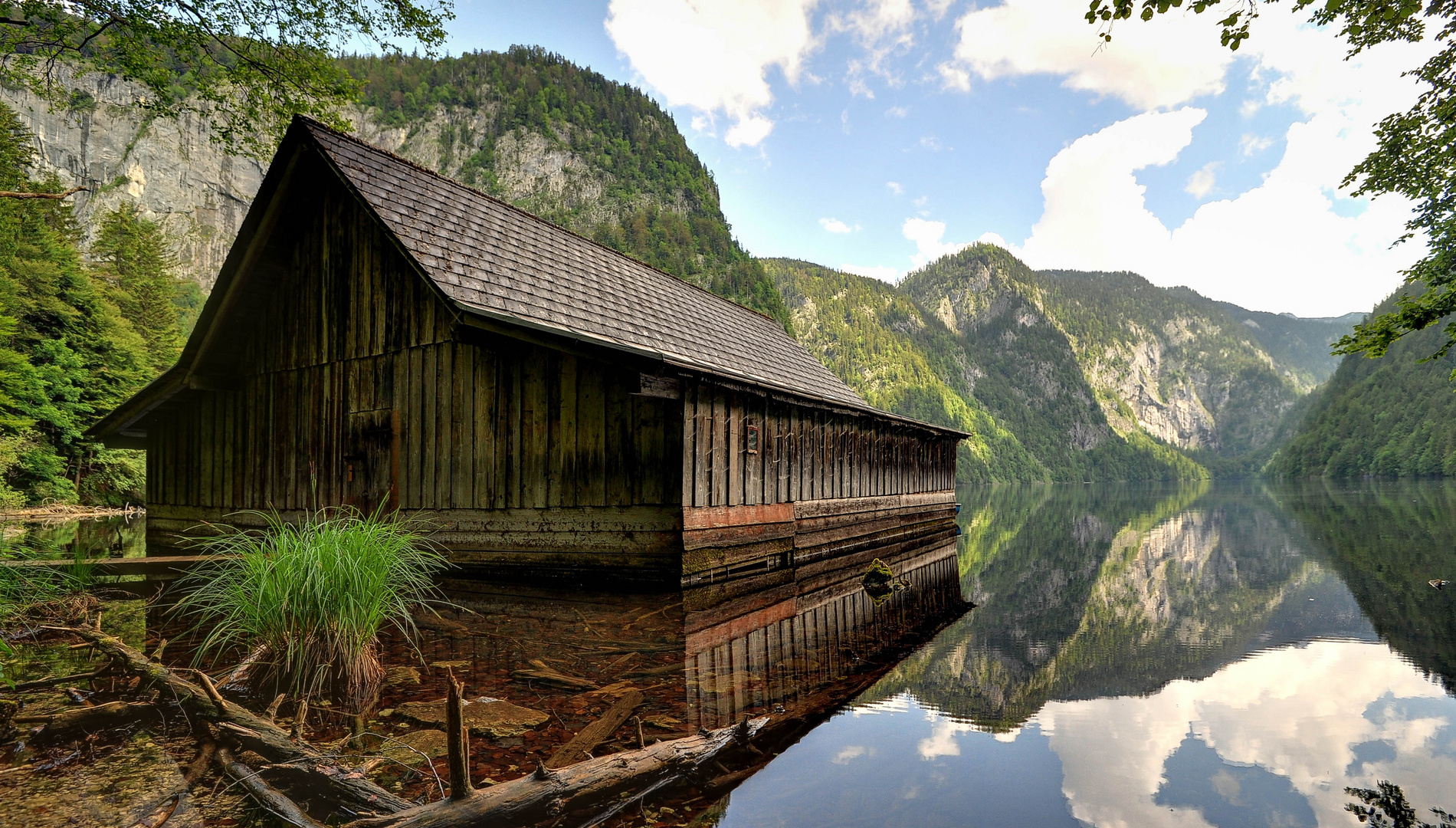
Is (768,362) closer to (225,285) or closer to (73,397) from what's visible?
(225,285)

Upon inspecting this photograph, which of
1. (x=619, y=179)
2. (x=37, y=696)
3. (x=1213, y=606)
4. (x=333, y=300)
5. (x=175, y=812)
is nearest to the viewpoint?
(x=175, y=812)

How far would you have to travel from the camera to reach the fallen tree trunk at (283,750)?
2.38m

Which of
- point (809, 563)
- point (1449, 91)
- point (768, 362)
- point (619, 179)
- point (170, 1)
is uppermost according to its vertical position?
point (619, 179)

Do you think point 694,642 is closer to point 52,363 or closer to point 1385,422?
point 52,363

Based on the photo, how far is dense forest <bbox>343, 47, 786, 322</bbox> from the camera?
98.1 metres

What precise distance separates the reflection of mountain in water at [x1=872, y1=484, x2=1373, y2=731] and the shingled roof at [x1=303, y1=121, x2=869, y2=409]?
446 cm

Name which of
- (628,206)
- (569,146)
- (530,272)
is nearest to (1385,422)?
(628,206)

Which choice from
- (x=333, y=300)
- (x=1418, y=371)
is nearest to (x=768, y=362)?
(x=333, y=300)

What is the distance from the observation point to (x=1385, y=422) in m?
81.4

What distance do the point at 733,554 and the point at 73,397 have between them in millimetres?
30350

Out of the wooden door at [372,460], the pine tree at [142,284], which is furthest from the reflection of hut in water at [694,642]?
the pine tree at [142,284]

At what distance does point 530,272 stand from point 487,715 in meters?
8.36

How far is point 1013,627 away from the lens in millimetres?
7242

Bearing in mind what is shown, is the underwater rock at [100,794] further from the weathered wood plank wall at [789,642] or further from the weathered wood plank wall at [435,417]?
the weathered wood plank wall at [435,417]
